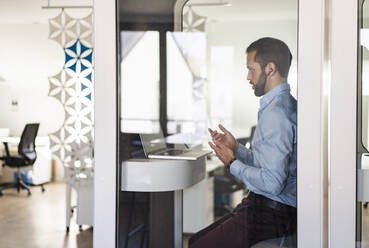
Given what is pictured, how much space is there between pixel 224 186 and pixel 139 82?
0.71m

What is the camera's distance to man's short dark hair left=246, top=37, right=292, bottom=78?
2.42 meters

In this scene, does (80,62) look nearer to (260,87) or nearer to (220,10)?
(220,10)

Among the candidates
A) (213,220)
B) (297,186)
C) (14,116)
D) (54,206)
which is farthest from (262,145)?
(54,206)

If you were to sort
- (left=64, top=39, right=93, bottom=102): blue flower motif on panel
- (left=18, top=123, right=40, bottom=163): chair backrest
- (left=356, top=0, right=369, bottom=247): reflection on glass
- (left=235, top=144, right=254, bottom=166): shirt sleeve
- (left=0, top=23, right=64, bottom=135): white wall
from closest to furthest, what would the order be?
1. (left=356, top=0, right=369, bottom=247): reflection on glass
2. (left=235, top=144, right=254, bottom=166): shirt sleeve
3. (left=64, top=39, right=93, bottom=102): blue flower motif on panel
4. (left=0, top=23, right=64, bottom=135): white wall
5. (left=18, top=123, right=40, bottom=163): chair backrest

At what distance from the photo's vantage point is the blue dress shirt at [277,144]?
95.0 inches

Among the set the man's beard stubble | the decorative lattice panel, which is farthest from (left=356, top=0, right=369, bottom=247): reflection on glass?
the decorative lattice panel

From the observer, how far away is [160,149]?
262 centimetres

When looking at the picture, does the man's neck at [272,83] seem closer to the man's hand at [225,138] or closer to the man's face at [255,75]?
the man's face at [255,75]

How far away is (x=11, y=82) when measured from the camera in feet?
12.2

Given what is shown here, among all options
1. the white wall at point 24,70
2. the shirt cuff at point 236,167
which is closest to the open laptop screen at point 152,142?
the shirt cuff at point 236,167

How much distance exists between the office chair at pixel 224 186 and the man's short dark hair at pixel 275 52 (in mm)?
420

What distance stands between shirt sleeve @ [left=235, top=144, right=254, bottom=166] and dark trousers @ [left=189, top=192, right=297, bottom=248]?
0.16 meters

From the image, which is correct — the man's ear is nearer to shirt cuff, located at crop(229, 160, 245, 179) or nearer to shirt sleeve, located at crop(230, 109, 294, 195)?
shirt sleeve, located at crop(230, 109, 294, 195)

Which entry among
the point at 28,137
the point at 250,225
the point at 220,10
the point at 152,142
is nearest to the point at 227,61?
→ the point at 220,10
